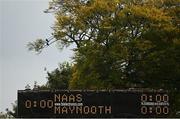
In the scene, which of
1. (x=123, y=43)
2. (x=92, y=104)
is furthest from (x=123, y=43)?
(x=92, y=104)

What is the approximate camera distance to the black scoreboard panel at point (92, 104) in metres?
29.5

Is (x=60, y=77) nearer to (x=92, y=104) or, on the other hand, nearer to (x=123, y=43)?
(x=123, y=43)

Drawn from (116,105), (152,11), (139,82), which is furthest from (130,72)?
(116,105)

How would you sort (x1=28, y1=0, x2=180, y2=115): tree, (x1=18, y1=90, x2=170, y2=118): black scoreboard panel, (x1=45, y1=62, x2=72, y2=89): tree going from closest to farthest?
(x1=18, y1=90, x2=170, y2=118): black scoreboard panel < (x1=28, y1=0, x2=180, y2=115): tree < (x1=45, y1=62, x2=72, y2=89): tree

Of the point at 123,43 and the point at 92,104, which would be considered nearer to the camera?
the point at 92,104

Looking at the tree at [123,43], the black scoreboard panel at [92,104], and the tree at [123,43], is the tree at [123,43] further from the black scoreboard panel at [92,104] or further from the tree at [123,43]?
the black scoreboard panel at [92,104]

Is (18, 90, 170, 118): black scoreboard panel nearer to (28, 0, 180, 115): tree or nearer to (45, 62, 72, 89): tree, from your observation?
(28, 0, 180, 115): tree

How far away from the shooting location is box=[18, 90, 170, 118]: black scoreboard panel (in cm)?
2953

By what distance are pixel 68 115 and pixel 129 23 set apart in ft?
65.9

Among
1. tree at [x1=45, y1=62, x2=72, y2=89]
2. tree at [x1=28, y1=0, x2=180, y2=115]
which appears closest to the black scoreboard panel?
tree at [x1=28, y1=0, x2=180, y2=115]

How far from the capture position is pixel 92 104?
29.8m

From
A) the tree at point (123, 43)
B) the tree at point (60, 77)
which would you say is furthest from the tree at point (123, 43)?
the tree at point (60, 77)

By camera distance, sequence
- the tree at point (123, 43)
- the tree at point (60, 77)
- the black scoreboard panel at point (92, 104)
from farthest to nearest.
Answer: the tree at point (60, 77)
the tree at point (123, 43)
the black scoreboard panel at point (92, 104)

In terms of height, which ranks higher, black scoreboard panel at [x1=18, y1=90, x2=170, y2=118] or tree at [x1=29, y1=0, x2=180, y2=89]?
tree at [x1=29, y1=0, x2=180, y2=89]
